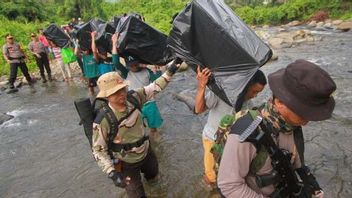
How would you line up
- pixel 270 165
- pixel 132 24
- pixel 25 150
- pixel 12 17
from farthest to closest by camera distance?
pixel 12 17
pixel 25 150
pixel 132 24
pixel 270 165

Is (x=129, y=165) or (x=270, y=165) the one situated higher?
(x=270, y=165)

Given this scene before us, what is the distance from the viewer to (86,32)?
289 inches

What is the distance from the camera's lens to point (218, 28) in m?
2.81

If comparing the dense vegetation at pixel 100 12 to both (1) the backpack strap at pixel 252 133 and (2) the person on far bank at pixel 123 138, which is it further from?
(1) the backpack strap at pixel 252 133

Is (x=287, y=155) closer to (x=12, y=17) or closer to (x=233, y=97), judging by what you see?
(x=233, y=97)

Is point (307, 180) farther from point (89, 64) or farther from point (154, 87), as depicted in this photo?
point (89, 64)

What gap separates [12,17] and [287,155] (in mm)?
26609

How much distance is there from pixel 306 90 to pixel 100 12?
3260 centimetres

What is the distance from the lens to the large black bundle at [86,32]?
721cm

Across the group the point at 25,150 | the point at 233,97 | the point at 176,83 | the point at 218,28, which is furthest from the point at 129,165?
the point at 176,83

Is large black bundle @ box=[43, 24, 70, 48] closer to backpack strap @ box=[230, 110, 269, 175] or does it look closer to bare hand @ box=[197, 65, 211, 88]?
bare hand @ box=[197, 65, 211, 88]

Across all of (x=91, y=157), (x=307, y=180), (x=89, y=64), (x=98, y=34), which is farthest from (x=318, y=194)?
(x=89, y=64)

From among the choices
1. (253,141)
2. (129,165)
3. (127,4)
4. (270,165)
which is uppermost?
(253,141)

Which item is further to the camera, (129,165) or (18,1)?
(18,1)
